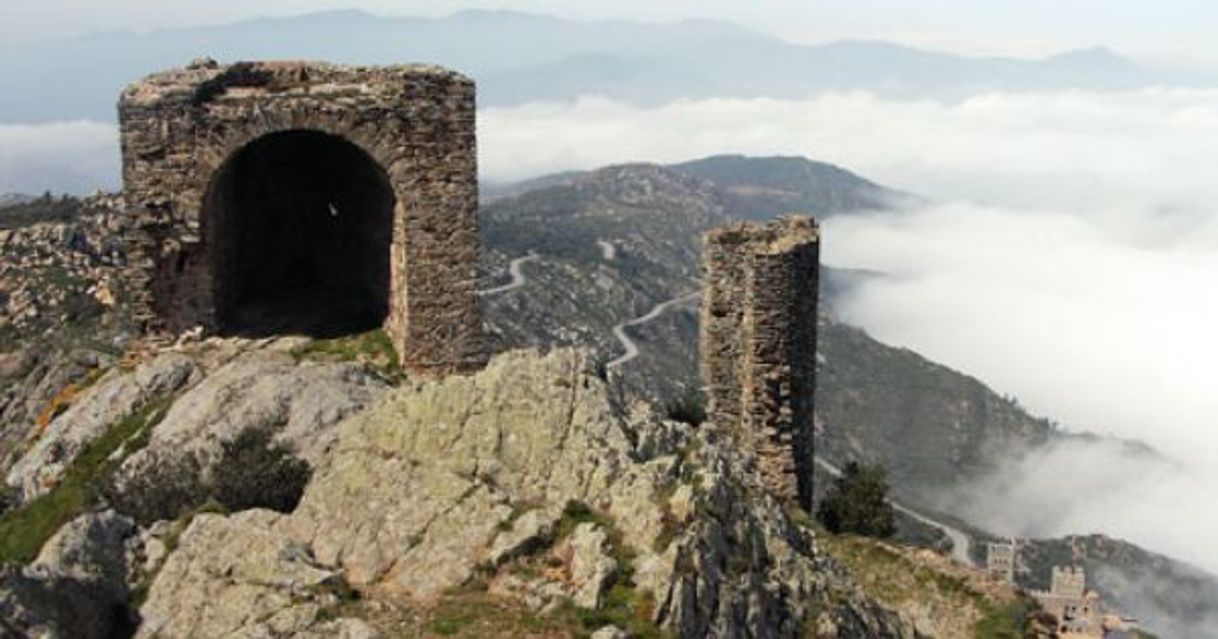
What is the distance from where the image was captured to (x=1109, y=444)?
17062cm

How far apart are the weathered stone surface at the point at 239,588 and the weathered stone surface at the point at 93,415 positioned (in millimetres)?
6082

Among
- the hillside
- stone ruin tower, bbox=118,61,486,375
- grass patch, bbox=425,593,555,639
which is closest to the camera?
grass patch, bbox=425,593,555,639

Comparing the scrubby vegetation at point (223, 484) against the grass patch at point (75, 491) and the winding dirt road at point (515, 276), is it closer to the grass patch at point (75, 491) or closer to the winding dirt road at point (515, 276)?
the grass patch at point (75, 491)

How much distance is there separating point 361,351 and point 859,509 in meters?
11.4

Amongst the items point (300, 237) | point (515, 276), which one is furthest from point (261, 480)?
point (515, 276)

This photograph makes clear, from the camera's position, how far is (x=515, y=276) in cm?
10762

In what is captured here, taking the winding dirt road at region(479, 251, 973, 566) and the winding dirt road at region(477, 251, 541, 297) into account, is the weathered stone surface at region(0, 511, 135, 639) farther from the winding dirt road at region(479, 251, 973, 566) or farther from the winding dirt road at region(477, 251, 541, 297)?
the winding dirt road at region(477, 251, 541, 297)

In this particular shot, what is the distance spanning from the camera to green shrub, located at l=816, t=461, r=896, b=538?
26.8 metres

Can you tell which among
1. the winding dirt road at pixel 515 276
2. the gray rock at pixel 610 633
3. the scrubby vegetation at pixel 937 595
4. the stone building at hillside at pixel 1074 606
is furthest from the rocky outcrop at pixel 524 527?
the winding dirt road at pixel 515 276

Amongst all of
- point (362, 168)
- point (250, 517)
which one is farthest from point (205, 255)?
point (250, 517)

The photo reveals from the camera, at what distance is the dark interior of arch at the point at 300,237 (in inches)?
846

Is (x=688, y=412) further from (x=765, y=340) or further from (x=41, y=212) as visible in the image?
(x=41, y=212)

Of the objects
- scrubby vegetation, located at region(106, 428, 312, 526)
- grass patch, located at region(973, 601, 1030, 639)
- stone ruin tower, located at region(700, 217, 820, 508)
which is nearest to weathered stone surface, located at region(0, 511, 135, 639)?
scrubby vegetation, located at region(106, 428, 312, 526)

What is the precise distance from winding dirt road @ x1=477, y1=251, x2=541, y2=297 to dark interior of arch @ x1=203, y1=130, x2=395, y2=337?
65277 millimetres
